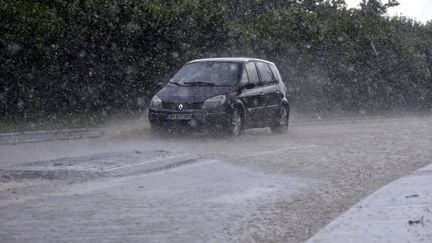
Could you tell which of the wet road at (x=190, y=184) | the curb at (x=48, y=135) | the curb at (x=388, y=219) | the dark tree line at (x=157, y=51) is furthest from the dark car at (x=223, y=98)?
the curb at (x=388, y=219)

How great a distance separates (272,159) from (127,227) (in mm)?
6258

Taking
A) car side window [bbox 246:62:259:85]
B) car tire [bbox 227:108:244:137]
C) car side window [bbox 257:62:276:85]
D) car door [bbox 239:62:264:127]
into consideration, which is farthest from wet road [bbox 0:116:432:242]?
car side window [bbox 257:62:276:85]

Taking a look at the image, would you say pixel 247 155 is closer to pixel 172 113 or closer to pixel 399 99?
pixel 172 113

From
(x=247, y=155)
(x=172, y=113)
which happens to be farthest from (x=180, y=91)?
(x=247, y=155)

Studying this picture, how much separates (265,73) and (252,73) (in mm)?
718

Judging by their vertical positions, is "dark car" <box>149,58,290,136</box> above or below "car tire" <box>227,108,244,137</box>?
above

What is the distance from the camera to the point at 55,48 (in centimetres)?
2000

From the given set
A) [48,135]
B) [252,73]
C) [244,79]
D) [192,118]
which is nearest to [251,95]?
[244,79]

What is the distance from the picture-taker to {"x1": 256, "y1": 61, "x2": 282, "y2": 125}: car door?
754 inches

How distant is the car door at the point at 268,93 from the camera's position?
62.8 feet

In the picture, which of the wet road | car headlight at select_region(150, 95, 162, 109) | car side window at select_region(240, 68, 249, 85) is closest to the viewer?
the wet road

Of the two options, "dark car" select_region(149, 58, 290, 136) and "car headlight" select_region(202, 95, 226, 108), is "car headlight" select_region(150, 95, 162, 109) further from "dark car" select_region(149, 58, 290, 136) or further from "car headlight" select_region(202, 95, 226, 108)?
"car headlight" select_region(202, 95, 226, 108)

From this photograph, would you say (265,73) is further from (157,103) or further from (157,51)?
(157,51)

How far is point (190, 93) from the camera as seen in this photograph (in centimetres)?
1758
